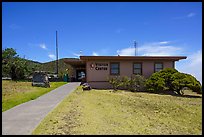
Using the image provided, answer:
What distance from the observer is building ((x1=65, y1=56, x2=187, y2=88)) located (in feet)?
76.3

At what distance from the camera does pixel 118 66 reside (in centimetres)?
2366

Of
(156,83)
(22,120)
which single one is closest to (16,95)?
(22,120)

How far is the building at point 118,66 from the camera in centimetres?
2327

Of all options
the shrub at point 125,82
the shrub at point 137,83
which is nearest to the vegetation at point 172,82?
the shrub at point 137,83

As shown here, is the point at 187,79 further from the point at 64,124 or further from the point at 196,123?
the point at 64,124

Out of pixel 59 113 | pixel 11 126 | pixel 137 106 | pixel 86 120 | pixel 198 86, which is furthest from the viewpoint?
pixel 198 86

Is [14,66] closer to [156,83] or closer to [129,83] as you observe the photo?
[129,83]

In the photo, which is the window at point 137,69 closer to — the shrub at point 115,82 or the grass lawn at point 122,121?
the shrub at point 115,82

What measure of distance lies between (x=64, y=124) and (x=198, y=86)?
14.0 metres

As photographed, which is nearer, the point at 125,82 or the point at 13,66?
the point at 125,82

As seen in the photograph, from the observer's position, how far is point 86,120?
8.96 meters

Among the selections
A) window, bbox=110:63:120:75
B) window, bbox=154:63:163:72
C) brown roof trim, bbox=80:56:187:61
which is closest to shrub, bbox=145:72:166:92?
brown roof trim, bbox=80:56:187:61

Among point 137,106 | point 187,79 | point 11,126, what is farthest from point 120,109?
point 187,79

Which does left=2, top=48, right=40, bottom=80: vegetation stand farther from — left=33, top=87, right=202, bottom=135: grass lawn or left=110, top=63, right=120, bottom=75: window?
left=33, top=87, right=202, bottom=135: grass lawn
